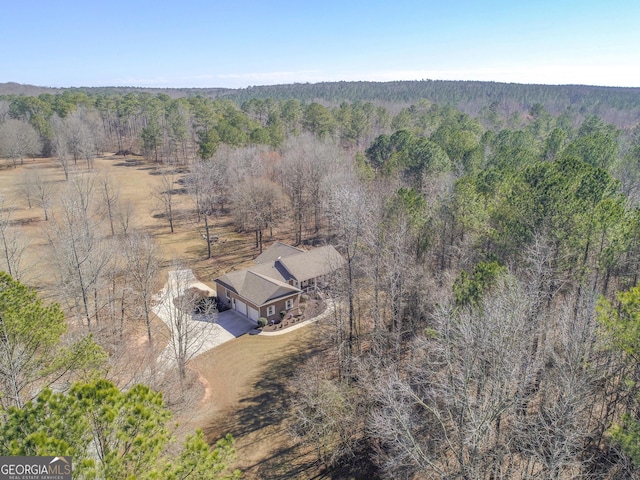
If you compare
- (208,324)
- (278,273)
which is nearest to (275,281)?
(278,273)

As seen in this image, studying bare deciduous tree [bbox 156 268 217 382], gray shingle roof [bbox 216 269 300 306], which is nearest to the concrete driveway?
bare deciduous tree [bbox 156 268 217 382]

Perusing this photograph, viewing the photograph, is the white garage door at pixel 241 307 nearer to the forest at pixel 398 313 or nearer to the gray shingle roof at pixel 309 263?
the gray shingle roof at pixel 309 263

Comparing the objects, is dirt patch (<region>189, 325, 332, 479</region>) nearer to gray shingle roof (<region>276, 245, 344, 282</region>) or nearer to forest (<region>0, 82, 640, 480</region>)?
forest (<region>0, 82, 640, 480</region>)

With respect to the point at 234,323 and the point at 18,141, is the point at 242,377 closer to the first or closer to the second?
the point at 234,323

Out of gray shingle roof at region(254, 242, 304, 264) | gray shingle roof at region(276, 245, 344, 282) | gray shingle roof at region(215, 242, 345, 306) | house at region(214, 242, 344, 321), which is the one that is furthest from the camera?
gray shingle roof at region(254, 242, 304, 264)

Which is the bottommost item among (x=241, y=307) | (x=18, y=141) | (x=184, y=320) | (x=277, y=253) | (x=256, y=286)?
(x=241, y=307)

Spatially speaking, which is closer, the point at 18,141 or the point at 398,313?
the point at 398,313
